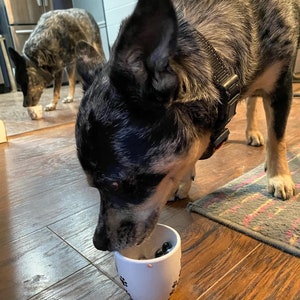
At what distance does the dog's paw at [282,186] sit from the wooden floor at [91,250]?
9.1 inches

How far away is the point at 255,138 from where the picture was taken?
1986 millimetres

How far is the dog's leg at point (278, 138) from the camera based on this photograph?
1.34 metres

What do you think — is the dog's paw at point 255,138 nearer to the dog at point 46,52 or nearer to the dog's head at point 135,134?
the dog's head at point 135,134

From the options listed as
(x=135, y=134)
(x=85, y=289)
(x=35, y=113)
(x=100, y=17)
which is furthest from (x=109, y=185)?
(x=100, y=17)

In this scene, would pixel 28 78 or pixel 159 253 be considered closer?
pixel 159 253

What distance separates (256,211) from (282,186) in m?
0.19

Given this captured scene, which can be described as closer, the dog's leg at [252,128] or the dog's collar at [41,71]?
the dog's leg at [252,128]

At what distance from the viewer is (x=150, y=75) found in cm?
75

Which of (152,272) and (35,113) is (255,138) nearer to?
(152,272)

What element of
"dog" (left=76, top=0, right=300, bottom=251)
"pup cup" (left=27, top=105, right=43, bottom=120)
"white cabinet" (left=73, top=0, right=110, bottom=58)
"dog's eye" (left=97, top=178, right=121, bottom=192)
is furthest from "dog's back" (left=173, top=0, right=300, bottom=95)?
"white cabinet" (left=73, top=0, right=110, bottom=58)

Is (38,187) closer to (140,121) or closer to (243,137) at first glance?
(140,121)

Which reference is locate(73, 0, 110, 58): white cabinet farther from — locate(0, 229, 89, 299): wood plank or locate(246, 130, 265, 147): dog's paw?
locate(0, 229, 89, 299): wood plank

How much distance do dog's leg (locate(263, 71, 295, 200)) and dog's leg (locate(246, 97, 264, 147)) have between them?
1.70 ft

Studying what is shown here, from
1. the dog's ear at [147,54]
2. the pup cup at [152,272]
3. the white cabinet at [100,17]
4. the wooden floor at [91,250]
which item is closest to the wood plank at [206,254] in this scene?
the wooden floor at [91,250]
